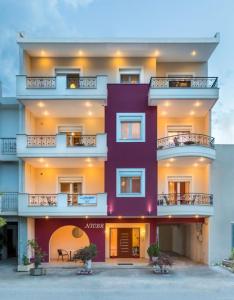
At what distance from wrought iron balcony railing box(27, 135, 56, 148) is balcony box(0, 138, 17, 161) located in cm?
135

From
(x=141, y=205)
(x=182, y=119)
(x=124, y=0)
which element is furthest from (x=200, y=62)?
(x=141, y=205)

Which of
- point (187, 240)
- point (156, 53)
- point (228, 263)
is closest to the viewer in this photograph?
point (228, 263)

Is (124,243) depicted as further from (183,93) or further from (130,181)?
(183,93)

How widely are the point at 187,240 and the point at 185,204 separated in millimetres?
6414

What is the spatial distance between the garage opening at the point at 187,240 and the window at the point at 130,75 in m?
9.61

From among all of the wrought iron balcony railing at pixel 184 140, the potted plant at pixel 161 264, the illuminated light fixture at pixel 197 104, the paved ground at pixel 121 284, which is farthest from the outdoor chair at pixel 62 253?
the illuminated light fixture at pixel 197 104

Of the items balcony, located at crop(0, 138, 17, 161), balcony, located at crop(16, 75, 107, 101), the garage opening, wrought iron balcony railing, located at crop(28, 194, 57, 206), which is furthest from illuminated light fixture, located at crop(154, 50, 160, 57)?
the garage opening

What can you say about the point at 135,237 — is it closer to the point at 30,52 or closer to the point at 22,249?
the point at 22,249

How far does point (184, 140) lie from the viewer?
25375mm

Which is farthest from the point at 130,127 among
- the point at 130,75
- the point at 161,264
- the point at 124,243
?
the point at 161,264

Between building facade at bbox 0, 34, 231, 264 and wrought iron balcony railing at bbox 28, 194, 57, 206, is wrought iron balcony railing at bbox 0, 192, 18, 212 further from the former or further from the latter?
wrought iron balcony railing at bbox 28, 194, 57, 206

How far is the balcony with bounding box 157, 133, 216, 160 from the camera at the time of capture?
24.0 meters

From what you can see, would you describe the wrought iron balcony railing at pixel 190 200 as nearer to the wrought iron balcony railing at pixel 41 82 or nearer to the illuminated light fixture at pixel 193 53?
the illuminated light fixture at pixel 193 53

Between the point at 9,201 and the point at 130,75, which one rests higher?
the point at 130,75
